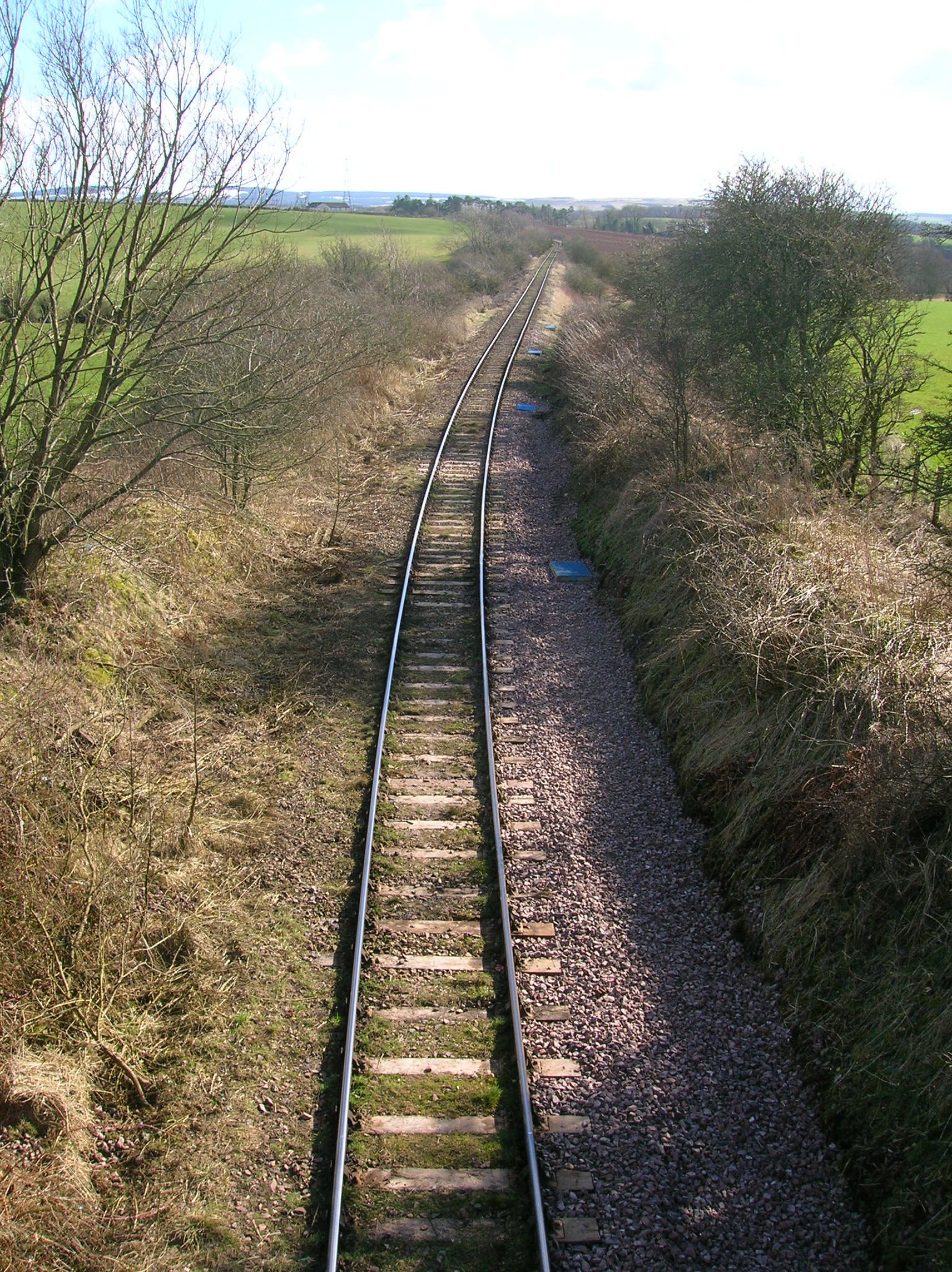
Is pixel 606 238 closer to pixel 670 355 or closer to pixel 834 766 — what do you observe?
pixel 670 355

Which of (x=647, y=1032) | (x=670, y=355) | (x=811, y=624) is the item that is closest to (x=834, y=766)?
(x=811, y=624)

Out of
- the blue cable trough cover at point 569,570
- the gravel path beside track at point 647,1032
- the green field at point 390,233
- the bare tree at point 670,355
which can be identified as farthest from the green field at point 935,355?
the green field at point 390,233

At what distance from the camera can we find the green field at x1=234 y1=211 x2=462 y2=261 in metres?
40.5

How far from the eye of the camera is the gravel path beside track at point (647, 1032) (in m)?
4.57

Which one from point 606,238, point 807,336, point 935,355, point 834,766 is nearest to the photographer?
point 834,766

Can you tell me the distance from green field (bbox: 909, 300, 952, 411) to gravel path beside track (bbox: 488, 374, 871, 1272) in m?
8.76

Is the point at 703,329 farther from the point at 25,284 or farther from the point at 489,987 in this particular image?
the point at 489,987

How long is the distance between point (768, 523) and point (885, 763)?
483 cm

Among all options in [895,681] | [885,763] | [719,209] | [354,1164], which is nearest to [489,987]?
[354,1164]

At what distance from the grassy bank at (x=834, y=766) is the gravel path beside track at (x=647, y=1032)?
0.23 metres

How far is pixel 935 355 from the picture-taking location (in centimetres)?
2500

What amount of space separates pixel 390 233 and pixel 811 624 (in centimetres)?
3432

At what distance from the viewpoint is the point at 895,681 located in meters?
6.93

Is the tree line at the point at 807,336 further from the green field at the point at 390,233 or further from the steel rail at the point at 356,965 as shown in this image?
the green field at the point at 390,233
